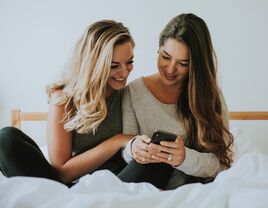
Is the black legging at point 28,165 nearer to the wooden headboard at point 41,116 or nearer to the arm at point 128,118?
the arm at point 128,118

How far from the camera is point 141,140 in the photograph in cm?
114

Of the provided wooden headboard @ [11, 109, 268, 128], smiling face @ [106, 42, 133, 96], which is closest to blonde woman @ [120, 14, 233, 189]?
smiling face @ [106, 42, 133, 96]

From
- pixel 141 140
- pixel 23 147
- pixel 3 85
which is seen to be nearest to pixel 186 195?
pixel 141 140

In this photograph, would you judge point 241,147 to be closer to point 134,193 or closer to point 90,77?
point 90,77

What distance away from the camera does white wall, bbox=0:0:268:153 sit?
79.3 inches

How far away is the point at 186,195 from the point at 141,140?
357 millimetres

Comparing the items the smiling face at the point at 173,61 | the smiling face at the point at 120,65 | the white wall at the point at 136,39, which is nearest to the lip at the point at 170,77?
the smiling face at the point at 173,61

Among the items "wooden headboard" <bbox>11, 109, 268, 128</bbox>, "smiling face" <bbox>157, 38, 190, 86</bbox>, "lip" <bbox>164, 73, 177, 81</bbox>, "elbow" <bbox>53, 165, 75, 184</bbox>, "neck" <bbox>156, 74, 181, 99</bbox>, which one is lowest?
"wooden headboard" <bbox>11, 109, 268, 128</bbox>

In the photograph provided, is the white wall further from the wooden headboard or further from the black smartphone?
the black smartphone

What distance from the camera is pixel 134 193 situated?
0.86 metres

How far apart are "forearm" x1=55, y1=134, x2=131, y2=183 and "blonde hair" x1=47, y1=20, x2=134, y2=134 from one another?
71 millimetres

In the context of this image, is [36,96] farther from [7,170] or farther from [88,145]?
[7,170]

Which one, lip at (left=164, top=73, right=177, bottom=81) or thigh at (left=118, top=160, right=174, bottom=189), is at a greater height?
lip at (left=164, top=73, right=177, bottom=81)

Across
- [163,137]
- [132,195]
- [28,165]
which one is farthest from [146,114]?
[132,195]
